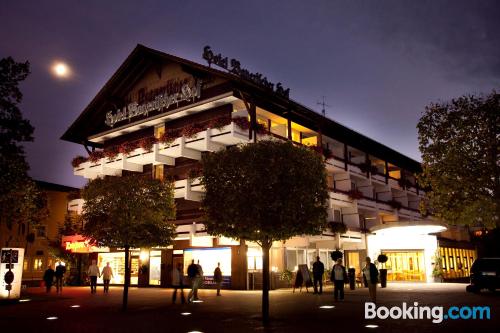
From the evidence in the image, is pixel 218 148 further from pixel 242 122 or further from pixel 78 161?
pixel 78 161

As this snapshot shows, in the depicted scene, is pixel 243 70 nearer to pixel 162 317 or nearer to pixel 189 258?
pixel 189 258

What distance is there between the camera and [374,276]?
20.4 meters

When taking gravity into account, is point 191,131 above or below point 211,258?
above

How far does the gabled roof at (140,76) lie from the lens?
3350 cm

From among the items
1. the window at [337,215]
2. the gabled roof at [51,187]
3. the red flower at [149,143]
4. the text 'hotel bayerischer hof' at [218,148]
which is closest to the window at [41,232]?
the gabled roof at [51,187]

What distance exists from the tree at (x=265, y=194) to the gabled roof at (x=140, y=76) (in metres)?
15.2

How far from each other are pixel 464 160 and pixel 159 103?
A: 2280 cm

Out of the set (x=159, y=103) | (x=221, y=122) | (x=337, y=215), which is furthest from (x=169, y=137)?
(x=337, y=215)

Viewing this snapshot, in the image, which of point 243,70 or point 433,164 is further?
point 243,70

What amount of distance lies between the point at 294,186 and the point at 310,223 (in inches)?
58.7

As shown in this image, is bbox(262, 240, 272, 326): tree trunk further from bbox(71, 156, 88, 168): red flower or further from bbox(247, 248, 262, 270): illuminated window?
bbox(71, 156, 88, 168): red flower

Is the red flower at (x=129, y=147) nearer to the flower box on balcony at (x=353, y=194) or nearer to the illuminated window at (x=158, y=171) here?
the illuminated window at (x=158, y=171)

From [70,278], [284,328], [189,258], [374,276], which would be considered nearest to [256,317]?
[284,328]

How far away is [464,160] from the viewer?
2734cm
